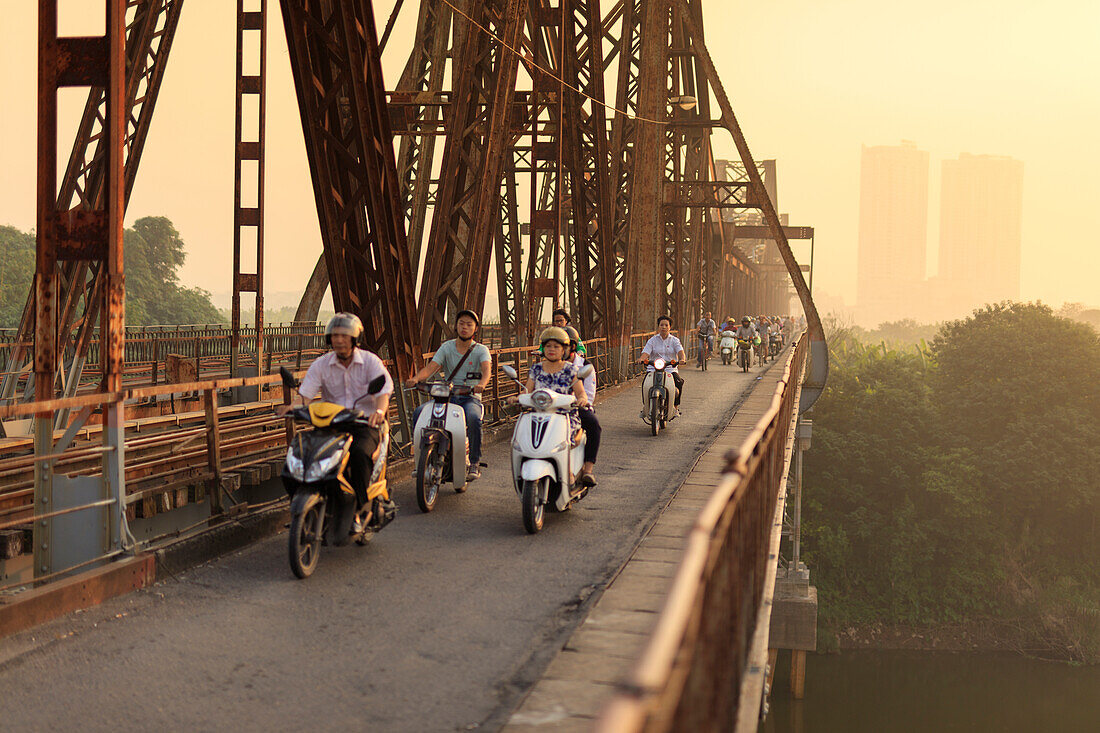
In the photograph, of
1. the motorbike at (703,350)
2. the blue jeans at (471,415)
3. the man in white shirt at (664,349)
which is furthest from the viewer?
the motorbike at (703,350)

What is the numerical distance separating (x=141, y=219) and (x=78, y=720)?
2915 inches

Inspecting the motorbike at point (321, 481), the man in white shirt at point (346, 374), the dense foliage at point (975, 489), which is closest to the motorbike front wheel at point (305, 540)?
the motorbike at point (321, 481)

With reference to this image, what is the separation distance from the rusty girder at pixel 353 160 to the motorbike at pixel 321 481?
2953 millimetres

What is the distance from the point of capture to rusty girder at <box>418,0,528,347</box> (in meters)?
11.8

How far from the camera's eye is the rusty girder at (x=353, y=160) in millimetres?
8742

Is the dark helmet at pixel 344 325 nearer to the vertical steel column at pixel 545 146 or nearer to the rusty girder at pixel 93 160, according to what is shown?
the rusty girder at pixel 93 160

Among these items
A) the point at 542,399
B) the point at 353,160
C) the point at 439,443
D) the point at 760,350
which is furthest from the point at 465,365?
the point at 760,350

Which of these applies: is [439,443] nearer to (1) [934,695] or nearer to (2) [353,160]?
(2) [353,160]

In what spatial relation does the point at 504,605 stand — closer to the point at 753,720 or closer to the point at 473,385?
the point at 753,720

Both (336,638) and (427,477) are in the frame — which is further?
(427,477)

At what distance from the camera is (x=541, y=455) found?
776 centimetres

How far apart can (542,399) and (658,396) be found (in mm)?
6360

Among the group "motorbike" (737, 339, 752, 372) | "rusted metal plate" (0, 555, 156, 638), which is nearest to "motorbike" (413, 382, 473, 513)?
"rusted metal plate" (0, 555, 156, 638)

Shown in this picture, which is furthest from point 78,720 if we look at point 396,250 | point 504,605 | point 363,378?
point 396,250
